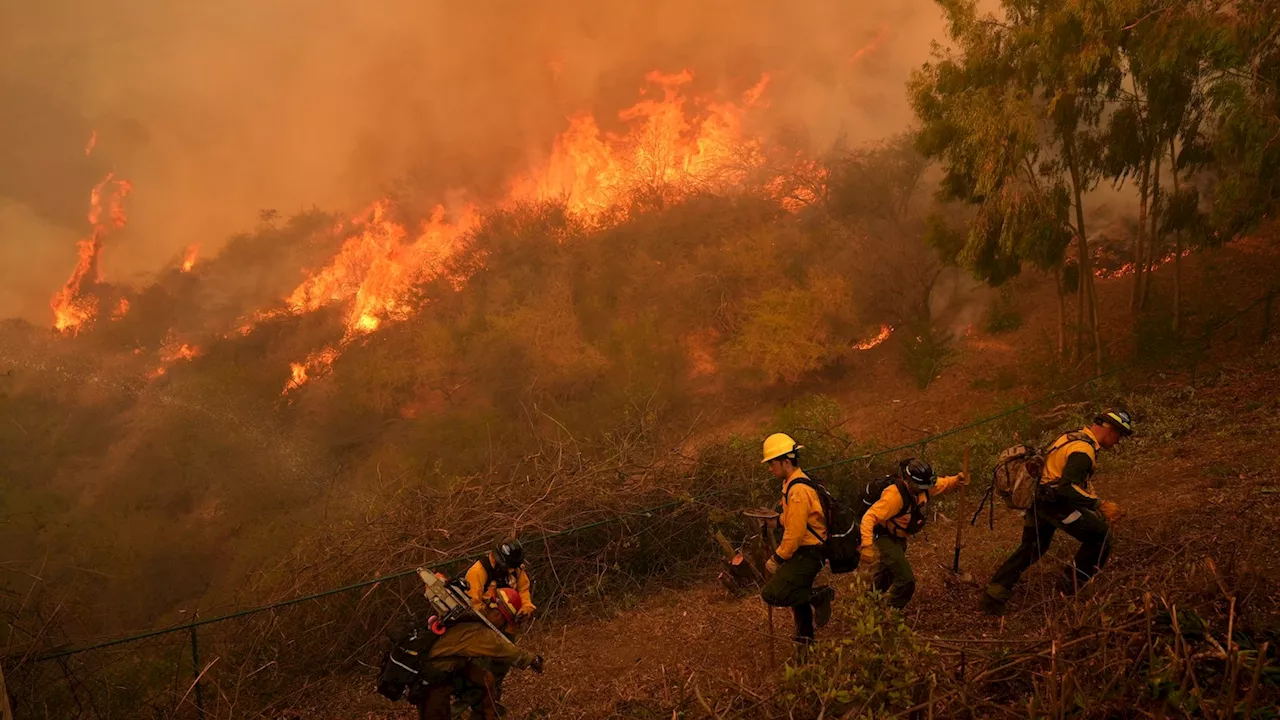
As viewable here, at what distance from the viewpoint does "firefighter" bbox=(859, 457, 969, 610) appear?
5195 mm

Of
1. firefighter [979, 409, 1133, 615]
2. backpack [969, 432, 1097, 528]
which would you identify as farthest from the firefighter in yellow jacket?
firefighter [979, 409, 1133, 615]

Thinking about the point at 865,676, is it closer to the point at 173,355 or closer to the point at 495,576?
the point at 495,576

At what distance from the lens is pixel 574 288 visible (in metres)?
27.8

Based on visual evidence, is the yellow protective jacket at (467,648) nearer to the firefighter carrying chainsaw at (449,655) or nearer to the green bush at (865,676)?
the firefighter carrying chainsaw at (449,655)

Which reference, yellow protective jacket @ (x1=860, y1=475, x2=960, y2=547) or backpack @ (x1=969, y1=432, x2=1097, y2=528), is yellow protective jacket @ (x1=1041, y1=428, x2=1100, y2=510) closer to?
backpack @ (x1=969, y1=432, x2=1097, y2=528)

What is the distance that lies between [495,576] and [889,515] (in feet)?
9.46

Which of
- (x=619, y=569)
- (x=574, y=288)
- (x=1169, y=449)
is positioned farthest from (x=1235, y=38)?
(x=574, y=288)

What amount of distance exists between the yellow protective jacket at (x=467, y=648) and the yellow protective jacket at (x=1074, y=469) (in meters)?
3.94

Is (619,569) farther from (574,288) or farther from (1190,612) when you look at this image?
(574,288)

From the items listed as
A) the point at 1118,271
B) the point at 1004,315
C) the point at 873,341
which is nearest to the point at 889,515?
the point at 1004,315

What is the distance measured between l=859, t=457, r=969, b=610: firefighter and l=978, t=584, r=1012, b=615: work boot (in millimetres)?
718

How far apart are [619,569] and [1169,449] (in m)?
7.47

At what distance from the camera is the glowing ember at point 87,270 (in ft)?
153

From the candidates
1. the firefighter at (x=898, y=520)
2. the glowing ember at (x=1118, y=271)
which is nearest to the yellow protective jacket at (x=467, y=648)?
the firefighter at (x=898, y=520)
